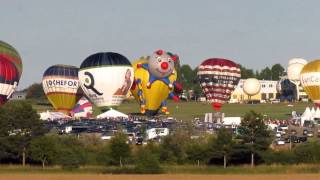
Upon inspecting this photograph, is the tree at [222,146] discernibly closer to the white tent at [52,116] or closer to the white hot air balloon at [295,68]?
the white tent at [52,116]

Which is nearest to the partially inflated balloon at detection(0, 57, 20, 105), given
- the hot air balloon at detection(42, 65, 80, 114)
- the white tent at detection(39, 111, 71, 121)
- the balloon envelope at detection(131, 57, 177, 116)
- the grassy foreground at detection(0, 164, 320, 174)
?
the white tent at detection(39, 111, 71, 121)

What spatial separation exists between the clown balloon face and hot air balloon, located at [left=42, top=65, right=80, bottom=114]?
11890 mm

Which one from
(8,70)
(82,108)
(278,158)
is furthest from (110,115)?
(278,158)

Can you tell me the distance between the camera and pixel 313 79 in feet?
341

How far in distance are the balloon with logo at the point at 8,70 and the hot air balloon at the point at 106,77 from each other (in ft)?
23.4

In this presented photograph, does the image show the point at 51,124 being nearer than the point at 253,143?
No

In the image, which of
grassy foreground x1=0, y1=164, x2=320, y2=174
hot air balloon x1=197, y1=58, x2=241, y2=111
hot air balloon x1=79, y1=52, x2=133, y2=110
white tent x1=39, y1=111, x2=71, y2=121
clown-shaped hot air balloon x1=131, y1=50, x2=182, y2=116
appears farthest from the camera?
hot air balloon x1=197, y1=58, x2=241, y2=111

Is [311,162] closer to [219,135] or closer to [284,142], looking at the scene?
[219,135]

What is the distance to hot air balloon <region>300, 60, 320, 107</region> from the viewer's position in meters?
104

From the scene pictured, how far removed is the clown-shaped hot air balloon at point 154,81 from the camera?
94.4 m

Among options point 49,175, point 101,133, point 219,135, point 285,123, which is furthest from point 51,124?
point 49,175

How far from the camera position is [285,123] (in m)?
88.9

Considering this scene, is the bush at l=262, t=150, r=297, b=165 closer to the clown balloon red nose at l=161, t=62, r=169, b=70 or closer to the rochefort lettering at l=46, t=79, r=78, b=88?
the clown balloon red nose at l=161, t=62, r=169, b=70

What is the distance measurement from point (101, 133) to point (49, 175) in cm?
2806
